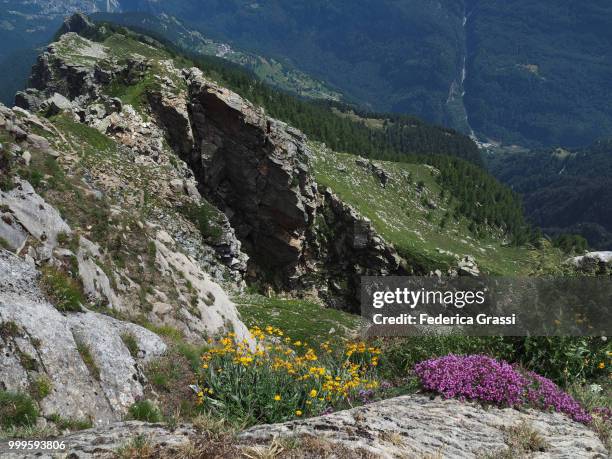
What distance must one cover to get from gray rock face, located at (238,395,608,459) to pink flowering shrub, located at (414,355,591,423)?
20cm

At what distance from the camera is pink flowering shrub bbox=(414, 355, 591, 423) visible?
8008 mm

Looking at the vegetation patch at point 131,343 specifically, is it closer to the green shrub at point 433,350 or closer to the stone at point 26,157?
the green shrub at point 433,350

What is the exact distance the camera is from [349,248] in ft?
175

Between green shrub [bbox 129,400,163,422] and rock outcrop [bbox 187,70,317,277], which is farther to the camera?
rock outcrop [bbox 187,70,317,277]

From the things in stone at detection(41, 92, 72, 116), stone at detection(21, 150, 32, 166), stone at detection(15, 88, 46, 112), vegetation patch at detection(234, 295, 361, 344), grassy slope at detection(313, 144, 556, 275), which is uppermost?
stone at detection(15, 88, 46, 112)

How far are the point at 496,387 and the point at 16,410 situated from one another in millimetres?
7863

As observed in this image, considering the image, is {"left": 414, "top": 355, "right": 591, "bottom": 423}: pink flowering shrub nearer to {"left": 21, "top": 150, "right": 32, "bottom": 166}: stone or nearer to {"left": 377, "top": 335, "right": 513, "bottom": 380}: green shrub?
{"left": 377, "top": 335, "right": 513, "bottom": 380}: green shrub

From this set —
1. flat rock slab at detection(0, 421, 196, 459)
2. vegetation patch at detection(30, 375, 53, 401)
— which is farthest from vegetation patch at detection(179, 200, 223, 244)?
flat rock slab at detection(0, 421, 196, 459)

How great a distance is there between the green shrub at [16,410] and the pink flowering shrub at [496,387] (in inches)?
260

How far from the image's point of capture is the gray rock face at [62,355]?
7.79m

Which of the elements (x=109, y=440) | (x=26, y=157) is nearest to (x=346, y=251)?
(x=26, y=157)

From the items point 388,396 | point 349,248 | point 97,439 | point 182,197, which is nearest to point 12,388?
point 97,439

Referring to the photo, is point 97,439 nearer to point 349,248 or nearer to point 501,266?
point 349,248

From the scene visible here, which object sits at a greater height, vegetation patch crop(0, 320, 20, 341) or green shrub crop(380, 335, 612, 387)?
vegetation patch crop(0, 320, 20, 341)
